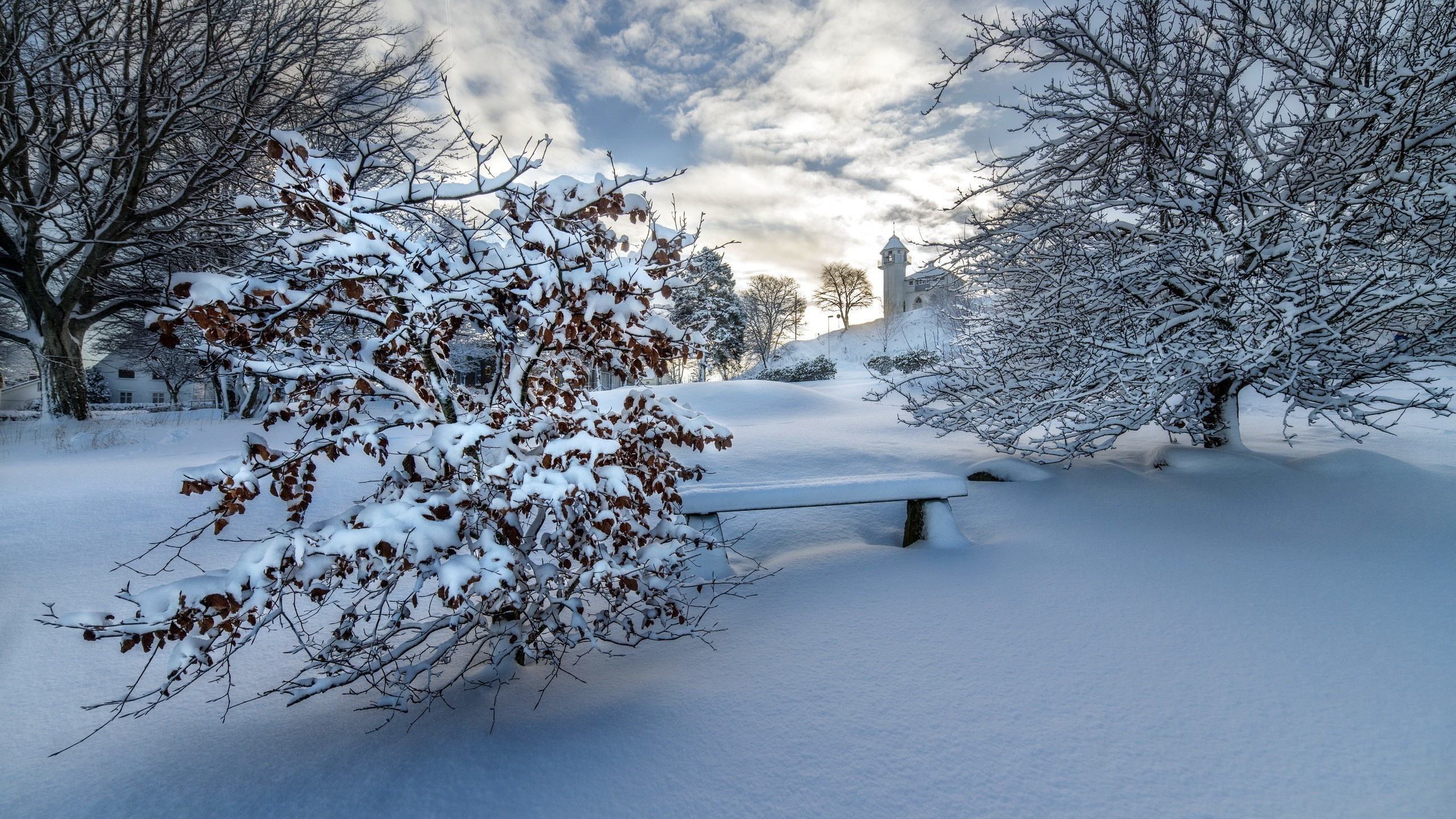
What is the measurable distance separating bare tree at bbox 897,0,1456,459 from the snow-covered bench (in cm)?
156

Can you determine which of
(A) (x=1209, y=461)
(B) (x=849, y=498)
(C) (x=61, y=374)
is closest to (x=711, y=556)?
(B) (x=849, y=498)

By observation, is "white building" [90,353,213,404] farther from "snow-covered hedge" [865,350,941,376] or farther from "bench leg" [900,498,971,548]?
"bench leg" [900,498,971,548]

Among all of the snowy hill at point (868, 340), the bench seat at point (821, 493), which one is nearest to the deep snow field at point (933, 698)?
the bench seat at point (821, 493)

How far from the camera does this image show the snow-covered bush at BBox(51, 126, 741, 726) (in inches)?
79.7

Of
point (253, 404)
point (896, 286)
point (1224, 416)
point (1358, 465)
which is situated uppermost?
point (896, 286)

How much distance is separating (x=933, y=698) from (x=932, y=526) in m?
1.87

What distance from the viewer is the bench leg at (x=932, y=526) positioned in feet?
13.4

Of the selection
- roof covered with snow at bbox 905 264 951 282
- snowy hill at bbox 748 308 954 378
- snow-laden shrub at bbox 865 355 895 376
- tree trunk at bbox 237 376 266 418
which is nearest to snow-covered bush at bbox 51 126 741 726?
roof covered with snow at bbox 905 264 951 282

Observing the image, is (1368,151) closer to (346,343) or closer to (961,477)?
(961,477)

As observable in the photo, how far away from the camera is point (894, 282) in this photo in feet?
189

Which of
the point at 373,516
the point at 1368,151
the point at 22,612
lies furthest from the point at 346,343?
the point at 1368,151

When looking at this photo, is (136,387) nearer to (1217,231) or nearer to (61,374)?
(61,374)

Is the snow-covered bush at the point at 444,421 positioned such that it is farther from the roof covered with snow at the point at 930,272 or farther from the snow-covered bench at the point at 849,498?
the roof covered with snow at the point at 930,272

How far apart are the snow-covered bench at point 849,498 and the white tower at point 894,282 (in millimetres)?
54356
